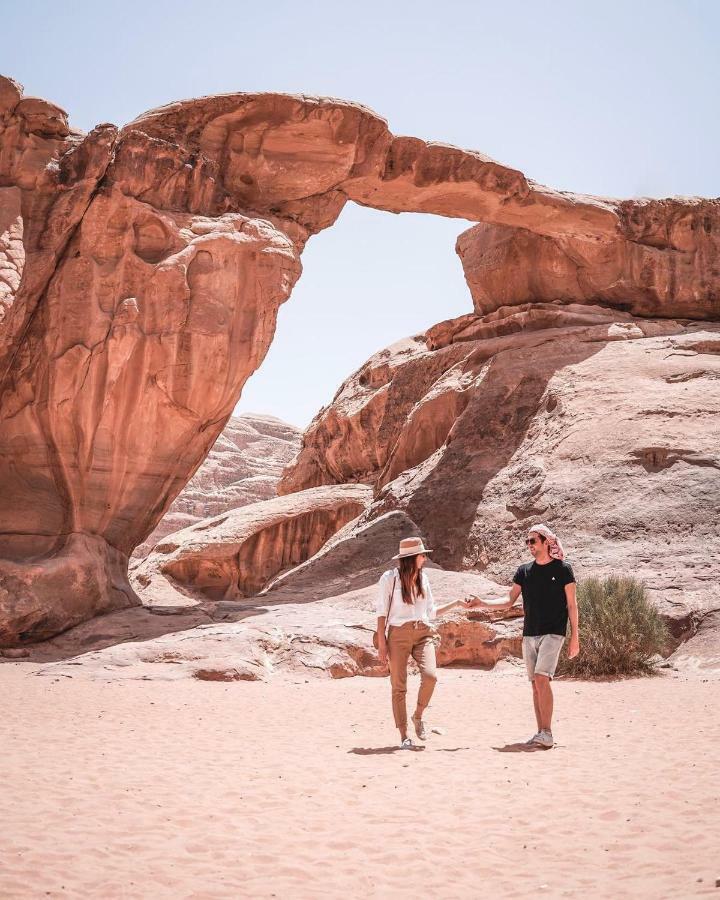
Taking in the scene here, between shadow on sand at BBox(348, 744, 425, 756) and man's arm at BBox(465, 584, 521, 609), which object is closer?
shadow on sand at BBox(348, 744, 425, 756)

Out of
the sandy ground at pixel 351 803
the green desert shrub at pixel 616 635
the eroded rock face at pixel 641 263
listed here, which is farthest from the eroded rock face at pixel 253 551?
the sandy ground at pixel 351 803

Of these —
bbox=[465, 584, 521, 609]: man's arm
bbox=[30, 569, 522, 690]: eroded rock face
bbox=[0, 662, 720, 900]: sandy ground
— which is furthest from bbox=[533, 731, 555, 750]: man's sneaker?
bbox=[30, 569, 522, 690]: eroded rock face

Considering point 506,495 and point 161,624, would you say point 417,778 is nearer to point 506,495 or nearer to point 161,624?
point 161,624

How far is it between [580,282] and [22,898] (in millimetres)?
19874

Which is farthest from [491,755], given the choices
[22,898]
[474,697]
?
[22,898]

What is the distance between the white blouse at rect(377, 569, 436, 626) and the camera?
6.81m

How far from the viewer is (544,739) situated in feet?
21.2

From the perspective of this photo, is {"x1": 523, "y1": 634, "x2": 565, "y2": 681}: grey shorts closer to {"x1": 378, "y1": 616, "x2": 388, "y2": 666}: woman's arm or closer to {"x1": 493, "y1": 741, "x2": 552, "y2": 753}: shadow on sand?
{"x1": 493, "y1": 741, "x2": 552, "y2": 753}: shadow on sand

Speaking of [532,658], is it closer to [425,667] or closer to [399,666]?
[425,667]

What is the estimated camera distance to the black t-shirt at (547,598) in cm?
666

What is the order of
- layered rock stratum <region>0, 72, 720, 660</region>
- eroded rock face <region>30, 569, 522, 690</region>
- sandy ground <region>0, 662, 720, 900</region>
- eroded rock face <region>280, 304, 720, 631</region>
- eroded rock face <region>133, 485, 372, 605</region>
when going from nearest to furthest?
sandy ground <region>0, 662, 720, 900</region>
eroded rock face <region>30, 569, 522, 690</region>
eroded rock face <region>280, 304, 720, 631</region>
layered rock stratum <region>0, 72, 720, 660</region>
eroded rock face <region>133, 485, 372, 605</region>

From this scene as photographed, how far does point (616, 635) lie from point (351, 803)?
6580mm

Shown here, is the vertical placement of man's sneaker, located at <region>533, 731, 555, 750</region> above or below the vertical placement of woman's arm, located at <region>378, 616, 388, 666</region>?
below

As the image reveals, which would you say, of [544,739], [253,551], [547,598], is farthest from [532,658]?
[253,551]
